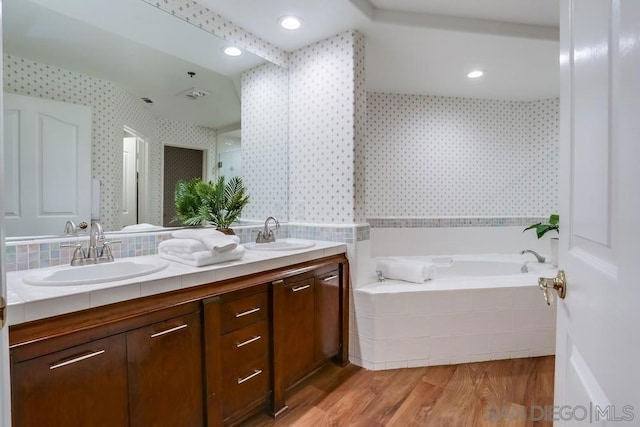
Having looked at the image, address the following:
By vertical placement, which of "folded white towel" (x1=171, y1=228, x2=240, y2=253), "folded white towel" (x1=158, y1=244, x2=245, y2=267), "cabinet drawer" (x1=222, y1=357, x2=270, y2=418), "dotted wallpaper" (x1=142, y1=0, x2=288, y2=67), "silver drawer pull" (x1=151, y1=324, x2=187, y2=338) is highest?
"dotted wallpaper" (x1=142, y1=0, x2=288, y2=67)

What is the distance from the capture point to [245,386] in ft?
4.79

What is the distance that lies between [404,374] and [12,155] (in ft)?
8.06

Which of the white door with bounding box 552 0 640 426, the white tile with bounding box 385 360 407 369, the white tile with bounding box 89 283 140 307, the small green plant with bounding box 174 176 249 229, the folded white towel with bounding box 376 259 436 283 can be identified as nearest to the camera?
the white door with bounding box 552 0 640 426

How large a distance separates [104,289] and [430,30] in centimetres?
252

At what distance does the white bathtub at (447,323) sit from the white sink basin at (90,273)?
1.40m

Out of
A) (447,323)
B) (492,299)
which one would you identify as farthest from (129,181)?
(492,299)

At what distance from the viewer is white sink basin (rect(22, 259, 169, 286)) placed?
1.04 m

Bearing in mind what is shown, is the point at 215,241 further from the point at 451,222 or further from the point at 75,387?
the point at 451,222

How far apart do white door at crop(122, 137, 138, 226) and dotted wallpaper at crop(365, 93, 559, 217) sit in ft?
7.60

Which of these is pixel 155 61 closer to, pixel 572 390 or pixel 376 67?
pixel 376 67

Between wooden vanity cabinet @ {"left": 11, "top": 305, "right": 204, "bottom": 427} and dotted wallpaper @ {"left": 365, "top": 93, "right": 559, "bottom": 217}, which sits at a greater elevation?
dotted wallpaper @ {"left": 365, "top": 93, "right": 559, "bottom": 217}

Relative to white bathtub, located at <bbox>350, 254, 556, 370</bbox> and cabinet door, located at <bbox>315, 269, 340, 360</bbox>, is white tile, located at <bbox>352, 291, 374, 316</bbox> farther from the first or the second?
cabinet door, located at <bbox>315, 269, 340, 360</bbox>

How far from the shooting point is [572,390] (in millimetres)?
689

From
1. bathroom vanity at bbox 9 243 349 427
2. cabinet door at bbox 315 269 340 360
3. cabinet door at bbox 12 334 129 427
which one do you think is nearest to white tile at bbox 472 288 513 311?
cabinet door at bbox 315 269 340 360
